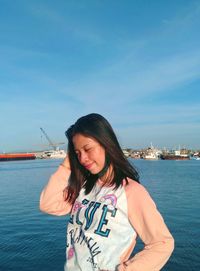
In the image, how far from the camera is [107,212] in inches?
72.7

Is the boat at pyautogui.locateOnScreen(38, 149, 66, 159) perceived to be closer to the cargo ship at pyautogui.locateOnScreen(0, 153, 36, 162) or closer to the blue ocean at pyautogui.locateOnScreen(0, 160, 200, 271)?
the cargo ship at pyautogui.locateOnScreen(0, 153, 36, 162)

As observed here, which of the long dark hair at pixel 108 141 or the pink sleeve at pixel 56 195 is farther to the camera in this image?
the pink sleeve at pixel 56 195

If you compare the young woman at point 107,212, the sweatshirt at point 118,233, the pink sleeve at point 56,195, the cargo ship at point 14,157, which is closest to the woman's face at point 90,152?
the young woman at point 107,212

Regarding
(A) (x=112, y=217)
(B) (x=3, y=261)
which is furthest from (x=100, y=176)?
(B) (x=3, y=261)

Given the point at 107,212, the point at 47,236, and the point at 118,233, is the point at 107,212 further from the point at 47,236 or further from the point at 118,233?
the point at 47,236

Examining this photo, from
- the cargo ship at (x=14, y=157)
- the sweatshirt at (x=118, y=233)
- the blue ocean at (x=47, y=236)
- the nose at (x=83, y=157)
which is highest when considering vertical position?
the cargo ship at (x=14, y=157)

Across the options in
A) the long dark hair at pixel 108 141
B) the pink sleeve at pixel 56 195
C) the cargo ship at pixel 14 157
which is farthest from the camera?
the cargo ship at pixel 14 157

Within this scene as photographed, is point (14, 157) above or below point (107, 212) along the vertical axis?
above

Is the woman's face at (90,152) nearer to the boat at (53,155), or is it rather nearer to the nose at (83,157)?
the nose at (83,157)

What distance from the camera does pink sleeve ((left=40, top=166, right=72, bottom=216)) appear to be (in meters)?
2.30

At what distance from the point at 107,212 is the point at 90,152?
1.30 feet

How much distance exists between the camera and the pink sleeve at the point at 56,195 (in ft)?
7.54

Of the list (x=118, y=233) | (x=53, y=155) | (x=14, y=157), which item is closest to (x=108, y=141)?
(x=118, y=233)

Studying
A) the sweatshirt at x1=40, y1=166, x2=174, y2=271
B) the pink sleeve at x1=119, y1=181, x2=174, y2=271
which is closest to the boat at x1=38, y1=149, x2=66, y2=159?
the sweatshirt at x1=40, y1=166, x2=174, y2=271
